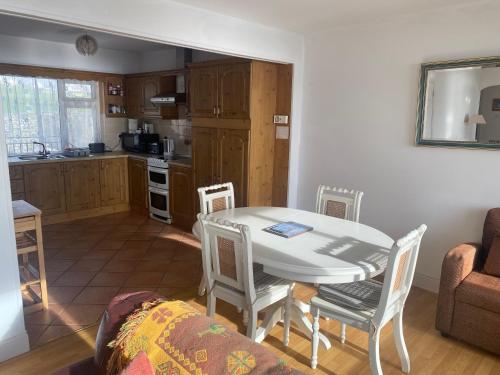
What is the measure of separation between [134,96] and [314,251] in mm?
4661

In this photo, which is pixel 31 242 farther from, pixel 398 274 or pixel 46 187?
pixel 398 274

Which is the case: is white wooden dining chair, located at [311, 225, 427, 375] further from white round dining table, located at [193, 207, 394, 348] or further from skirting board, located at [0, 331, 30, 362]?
skirting board, located at [0, 331, 30, 362]

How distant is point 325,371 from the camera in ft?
7.56

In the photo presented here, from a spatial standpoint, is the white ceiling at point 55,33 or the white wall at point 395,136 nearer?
the white wall at point 395,136

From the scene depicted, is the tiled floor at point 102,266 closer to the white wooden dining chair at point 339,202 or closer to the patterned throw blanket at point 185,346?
the white wooden dining chair at point 339,202

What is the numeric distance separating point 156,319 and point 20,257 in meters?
3.12

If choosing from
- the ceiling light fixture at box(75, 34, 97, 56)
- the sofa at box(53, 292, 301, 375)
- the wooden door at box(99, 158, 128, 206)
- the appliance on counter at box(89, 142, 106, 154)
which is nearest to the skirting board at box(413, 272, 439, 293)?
the sofa at box(53, 292, 301, 375)

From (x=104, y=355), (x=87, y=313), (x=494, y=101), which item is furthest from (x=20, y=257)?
(x=494, y=101)

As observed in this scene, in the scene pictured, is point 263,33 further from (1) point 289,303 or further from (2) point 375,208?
(1) point 289,303

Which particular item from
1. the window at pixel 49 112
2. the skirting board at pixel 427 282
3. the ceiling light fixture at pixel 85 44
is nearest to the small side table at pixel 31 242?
the ceiling light fixture at pixel 85 44

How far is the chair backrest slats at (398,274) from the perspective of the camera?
1888mm

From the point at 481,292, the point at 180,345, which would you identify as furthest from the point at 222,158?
the point at 180,345

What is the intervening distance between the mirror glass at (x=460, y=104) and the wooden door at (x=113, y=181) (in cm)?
417

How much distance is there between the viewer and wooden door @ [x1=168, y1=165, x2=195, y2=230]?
15.7ft
